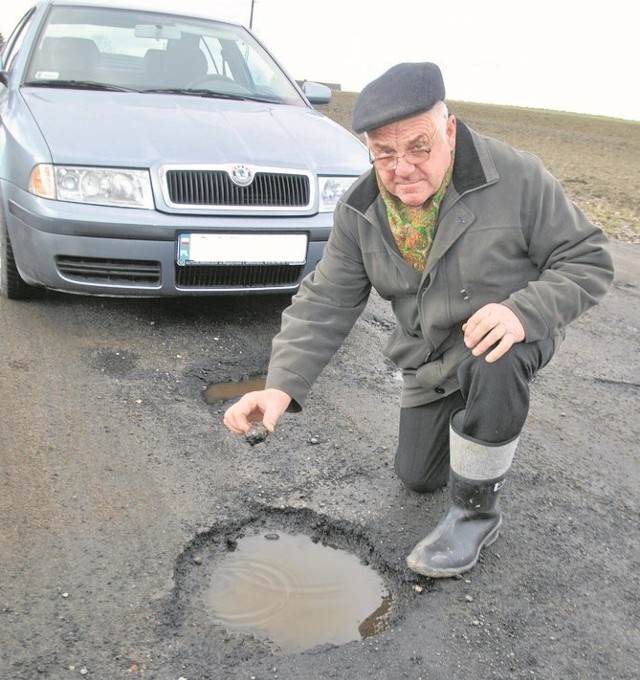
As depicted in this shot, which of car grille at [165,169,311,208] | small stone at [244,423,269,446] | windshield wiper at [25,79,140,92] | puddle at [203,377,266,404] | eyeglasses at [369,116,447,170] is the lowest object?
puddle at [203,377,266,404]

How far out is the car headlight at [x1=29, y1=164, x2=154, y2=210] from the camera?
4211 millimetres

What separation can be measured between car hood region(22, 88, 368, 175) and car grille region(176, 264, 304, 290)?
1.85ft

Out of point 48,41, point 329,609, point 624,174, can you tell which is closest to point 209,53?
point 48,41

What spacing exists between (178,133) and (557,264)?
2.66m

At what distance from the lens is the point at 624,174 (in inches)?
578

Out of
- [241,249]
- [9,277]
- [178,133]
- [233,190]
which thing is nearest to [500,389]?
[241,249]

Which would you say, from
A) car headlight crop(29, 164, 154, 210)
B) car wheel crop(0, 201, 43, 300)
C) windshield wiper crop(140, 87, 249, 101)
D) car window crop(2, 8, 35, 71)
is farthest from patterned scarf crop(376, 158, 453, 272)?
car window crop(2, 8, 35, 71)

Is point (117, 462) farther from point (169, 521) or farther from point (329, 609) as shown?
point (329, 609)

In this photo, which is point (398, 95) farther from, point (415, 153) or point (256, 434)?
point (256, 434)

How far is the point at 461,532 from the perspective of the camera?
8.93 ft

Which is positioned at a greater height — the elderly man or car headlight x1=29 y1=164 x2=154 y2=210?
the elderly man

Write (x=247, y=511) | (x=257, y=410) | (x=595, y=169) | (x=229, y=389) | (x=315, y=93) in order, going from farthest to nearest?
(x=595, y=169)
(x=315, y=93)
(x=229, y=389)
(x=247, y=511)
(x=257, y=410)

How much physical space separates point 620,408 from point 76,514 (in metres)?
2.65

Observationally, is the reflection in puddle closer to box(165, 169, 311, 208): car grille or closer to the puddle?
the puddle
